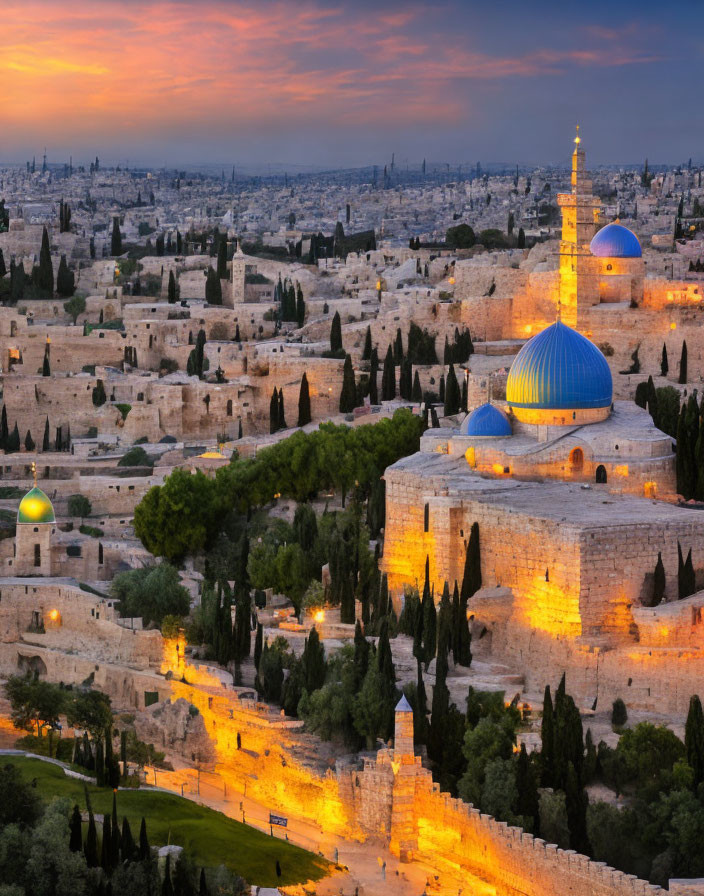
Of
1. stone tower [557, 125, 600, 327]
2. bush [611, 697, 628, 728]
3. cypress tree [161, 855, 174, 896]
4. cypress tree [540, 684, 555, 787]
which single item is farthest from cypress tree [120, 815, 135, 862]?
stone tower [557, 125, 600, 327]

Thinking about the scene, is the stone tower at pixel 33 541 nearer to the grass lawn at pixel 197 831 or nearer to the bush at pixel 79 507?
the bush at pixel 79 507

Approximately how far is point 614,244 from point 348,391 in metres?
8.35

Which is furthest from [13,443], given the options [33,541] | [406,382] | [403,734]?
[403,734]

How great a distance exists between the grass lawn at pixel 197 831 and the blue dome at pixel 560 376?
557 inches

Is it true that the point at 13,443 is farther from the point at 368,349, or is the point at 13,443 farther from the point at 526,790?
the point at 526,790

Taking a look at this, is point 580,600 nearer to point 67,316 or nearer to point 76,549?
point 76,549

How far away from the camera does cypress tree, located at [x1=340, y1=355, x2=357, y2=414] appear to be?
198 ft

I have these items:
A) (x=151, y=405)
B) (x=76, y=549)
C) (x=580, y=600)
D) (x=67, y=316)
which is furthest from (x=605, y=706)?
(x=67, y=316)

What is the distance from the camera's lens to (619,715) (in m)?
41.6

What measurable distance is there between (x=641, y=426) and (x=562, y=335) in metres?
2.70

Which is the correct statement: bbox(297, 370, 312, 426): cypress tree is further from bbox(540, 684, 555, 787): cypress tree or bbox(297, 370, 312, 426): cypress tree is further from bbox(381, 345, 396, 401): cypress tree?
bbox(540, 684, 555, 787): cypress tree

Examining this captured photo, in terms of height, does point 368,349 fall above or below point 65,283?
below

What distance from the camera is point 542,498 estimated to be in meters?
47.0

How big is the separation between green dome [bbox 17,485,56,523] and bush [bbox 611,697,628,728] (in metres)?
14.9
